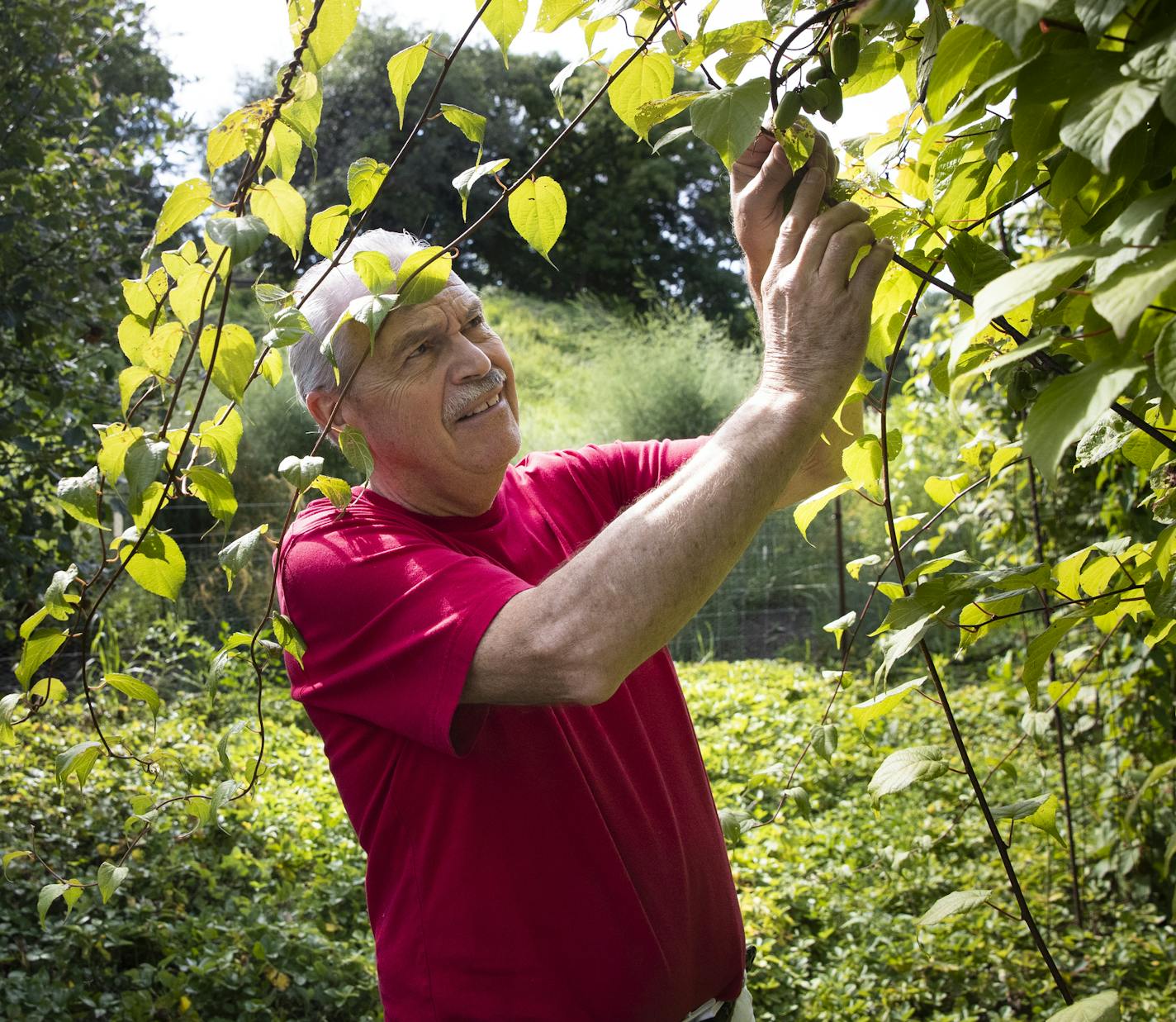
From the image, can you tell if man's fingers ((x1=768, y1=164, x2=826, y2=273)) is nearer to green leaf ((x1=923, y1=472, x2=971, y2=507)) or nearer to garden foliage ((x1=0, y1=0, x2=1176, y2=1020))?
garden foliage ((x1=0, y1=0, x2=1176, y2=1020))

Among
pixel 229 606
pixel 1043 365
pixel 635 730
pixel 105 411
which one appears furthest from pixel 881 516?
pixel 1043 365

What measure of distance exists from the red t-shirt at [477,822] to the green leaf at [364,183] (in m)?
0.46

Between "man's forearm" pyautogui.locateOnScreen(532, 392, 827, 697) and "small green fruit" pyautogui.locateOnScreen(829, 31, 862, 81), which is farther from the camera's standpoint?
"man's forearm" pyautogui.locateOnScreen(532, 392, 827, 697)

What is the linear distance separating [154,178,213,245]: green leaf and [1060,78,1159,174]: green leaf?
28.7 inches

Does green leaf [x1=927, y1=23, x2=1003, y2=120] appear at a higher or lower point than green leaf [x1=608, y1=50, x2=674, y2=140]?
lower

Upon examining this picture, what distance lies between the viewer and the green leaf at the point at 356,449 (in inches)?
44.1

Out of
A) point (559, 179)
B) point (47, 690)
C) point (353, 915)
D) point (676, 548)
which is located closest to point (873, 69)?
point (676, 548)

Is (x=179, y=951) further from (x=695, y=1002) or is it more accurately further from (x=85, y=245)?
(x=85, y=245)

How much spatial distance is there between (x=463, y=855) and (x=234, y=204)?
90 cm

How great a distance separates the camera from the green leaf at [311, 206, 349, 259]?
1.15m

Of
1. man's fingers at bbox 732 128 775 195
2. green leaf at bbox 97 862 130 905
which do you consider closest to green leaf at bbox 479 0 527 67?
man's fingers at bbox 732 128 775 195

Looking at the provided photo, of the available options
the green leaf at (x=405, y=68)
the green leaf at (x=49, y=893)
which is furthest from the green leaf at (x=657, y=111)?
the green leaf at (x=49, y=893)

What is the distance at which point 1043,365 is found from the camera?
1.02 metres

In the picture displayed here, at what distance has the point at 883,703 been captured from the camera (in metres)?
1.34
